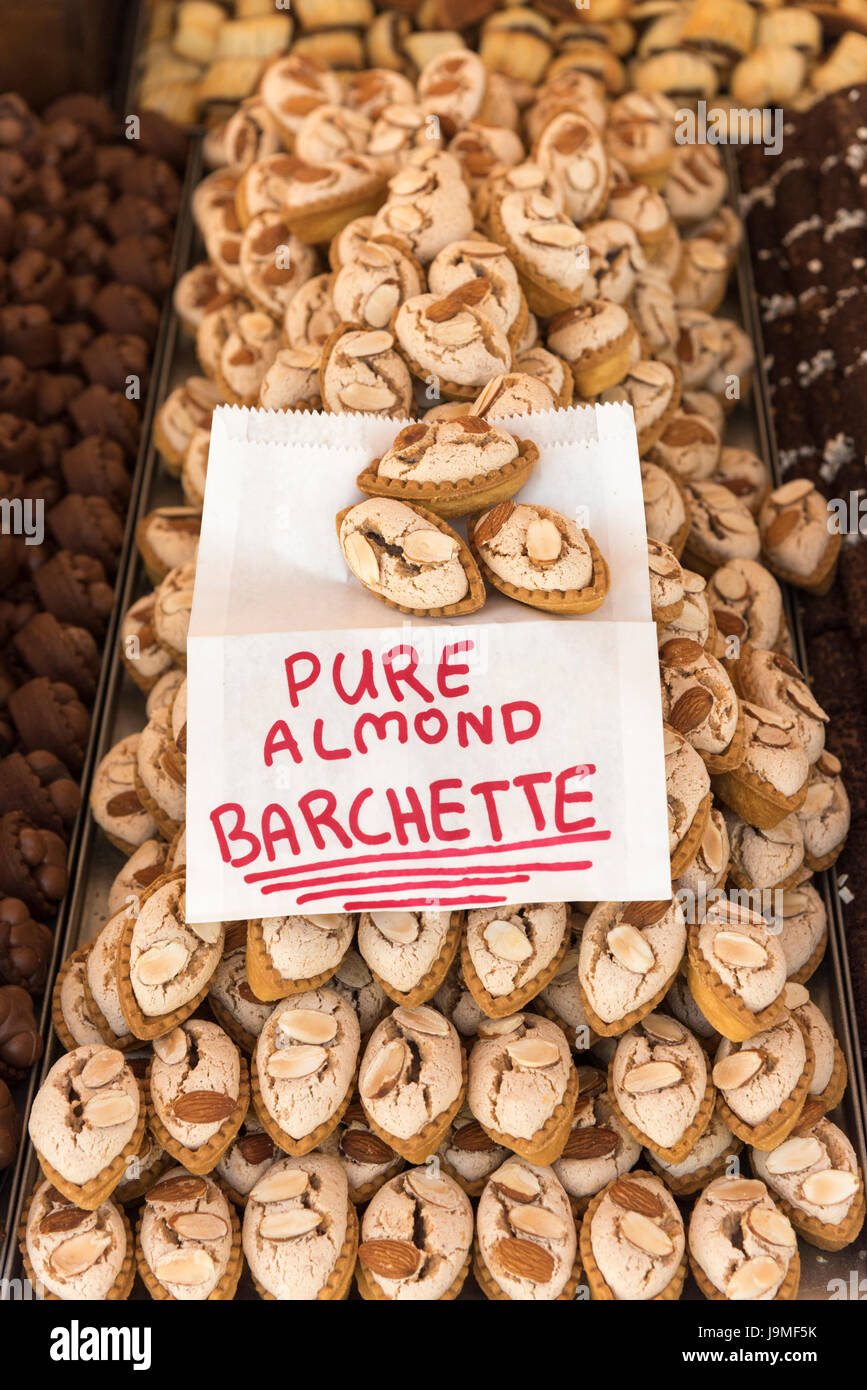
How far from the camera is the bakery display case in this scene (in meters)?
1.39

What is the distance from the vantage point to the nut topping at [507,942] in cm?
142

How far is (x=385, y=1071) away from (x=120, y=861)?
63 centimetres

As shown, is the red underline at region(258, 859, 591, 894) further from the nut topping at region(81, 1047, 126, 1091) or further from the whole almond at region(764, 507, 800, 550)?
the whole almond at region(764, 507, 800, 550)

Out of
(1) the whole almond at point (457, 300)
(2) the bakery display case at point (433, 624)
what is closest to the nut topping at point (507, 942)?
(2) the bakery display case at point (433, 624)

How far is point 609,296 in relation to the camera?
6.44ft

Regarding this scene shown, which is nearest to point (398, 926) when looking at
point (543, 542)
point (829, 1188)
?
point (543, 542)

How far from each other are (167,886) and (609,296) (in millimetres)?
1171

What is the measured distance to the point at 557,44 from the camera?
275 centimetres

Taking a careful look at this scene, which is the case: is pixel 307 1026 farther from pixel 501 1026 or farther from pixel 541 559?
pixel 541 559

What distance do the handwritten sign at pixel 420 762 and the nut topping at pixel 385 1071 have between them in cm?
17

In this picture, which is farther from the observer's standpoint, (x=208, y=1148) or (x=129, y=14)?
(x=129, y=14)

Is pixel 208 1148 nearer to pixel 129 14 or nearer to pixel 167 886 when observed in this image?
pixel 167 886

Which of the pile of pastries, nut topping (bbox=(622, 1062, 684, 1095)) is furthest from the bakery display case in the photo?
the pile of pastries

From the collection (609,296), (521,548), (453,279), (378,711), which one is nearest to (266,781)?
(378,711)
